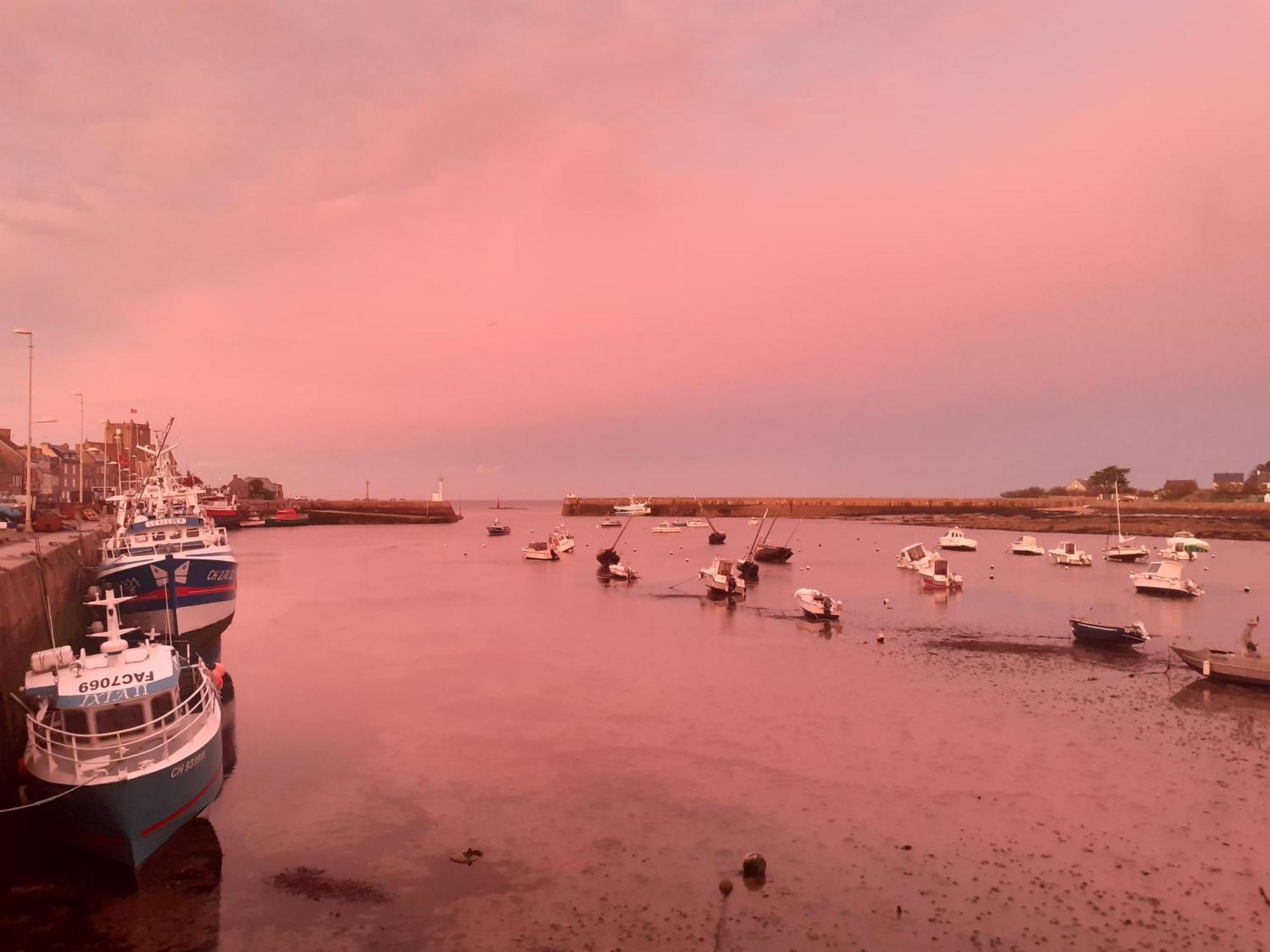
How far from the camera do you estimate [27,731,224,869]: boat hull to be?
16266 millimetres

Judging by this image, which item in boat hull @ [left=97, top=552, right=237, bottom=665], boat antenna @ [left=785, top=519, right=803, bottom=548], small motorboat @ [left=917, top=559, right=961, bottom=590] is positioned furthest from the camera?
boat antenna @ [left=785, top=519, right=803, bottom=548]

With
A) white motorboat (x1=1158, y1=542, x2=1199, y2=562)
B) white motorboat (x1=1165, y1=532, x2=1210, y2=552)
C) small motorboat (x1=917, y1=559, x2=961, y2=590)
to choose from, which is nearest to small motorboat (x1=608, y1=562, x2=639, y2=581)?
small motorboat (x1=917, y1=559, x2=961, y2=590)

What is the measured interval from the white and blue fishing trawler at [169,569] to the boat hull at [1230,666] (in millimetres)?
44215

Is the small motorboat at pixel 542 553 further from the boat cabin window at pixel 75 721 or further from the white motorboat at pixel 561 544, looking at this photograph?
the boat cabin window at pixel 75 721

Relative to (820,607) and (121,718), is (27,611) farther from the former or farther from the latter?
(820,607)

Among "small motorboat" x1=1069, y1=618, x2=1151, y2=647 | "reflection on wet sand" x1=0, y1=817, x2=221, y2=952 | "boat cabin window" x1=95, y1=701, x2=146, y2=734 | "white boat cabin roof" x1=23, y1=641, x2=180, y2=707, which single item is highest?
"white boat cabin roof" x1=23, y1=641, x2=180, y2=707

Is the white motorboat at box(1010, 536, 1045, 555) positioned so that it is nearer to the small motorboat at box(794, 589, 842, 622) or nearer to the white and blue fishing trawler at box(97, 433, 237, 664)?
the small motorboat at box(794, 589, 842, 622)

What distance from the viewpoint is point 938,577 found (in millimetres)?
69500

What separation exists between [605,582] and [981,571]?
40977 mm

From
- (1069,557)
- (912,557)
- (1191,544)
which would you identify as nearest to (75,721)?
(912,557)

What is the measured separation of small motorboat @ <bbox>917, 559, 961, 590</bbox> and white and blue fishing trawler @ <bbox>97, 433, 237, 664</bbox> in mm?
56779

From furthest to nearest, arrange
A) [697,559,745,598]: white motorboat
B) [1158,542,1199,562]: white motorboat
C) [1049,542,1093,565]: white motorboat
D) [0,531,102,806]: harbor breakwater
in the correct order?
1. [1049,542,1093,565]: white motorboat
2. [1158,542,1199,562]: white motorboat
3. [697,559,745,598]: white motorboat
4. [0,531,102,806]: harbor breakwater

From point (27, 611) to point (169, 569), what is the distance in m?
7.94

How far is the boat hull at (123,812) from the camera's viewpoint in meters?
16.3
